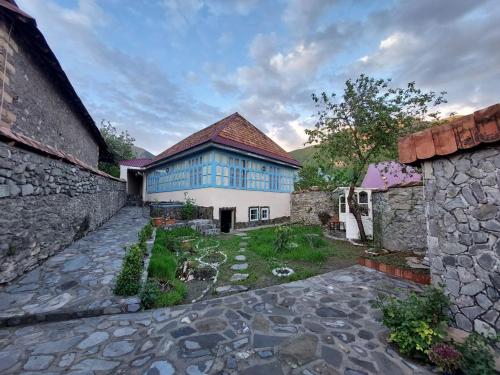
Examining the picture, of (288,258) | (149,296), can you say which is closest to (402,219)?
(288,258)

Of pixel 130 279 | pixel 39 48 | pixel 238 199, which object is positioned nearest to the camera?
pixel 130 279

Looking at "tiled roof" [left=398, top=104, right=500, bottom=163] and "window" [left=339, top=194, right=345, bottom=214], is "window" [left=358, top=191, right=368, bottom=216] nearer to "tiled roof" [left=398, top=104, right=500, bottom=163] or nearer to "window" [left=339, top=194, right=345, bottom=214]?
"window" [left=339, top=194, right=345, bottom=214]

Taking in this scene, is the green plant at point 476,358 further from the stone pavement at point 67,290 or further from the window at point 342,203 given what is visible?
the window at point 342,203

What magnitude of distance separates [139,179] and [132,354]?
980 inches

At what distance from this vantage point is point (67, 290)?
4.09 meters

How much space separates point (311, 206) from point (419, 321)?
A: 39.7ft

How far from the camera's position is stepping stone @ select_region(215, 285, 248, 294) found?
4.48m

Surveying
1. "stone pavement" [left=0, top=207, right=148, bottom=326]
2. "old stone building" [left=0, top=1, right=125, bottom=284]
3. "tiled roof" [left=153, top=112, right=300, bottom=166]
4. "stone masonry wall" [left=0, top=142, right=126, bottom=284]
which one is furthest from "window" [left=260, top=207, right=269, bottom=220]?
"stone masonry wall" [left=0, top=142, right=126, bottom=284]

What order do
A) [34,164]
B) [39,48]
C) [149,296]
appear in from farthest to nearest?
[39,48], [34,164], [149,296]

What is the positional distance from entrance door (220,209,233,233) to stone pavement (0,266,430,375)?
27.2ft

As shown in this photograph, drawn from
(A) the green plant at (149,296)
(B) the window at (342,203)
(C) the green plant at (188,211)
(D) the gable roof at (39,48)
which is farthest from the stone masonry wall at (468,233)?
(C) the green plant at (188,211)

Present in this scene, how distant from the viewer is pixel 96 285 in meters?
4.30

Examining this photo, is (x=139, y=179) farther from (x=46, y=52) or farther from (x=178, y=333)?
(x=178, y=333)

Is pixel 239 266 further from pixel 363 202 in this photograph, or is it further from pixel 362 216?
pixel 363 202
